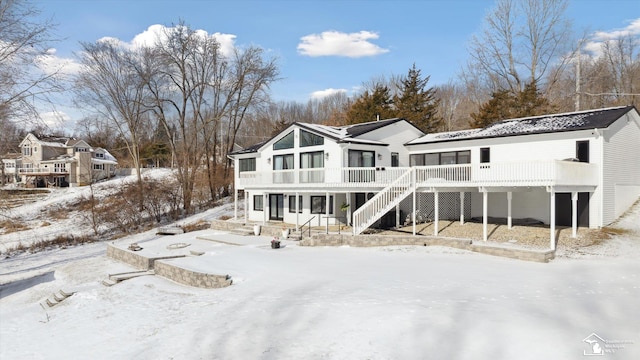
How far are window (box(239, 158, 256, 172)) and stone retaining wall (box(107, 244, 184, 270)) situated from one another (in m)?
10.5

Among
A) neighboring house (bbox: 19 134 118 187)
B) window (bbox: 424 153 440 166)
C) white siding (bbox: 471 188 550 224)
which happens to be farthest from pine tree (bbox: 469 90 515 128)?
neighboring house (bbox: 19 134 118 187)

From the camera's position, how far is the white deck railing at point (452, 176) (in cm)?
1533

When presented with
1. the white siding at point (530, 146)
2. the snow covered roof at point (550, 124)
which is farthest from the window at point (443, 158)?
the snow covered roof at point (550, 124)

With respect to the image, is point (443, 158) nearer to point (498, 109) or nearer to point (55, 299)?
point (498, 109)

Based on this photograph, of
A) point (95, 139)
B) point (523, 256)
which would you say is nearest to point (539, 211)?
point (523, 256)

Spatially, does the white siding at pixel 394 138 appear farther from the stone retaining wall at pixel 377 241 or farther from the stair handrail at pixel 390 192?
the stone retaining wall at pixel 377 241

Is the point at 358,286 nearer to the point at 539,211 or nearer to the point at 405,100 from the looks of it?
the point at 539,211

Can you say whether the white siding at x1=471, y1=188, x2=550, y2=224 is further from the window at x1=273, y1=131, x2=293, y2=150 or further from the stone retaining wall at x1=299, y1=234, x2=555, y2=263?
the window at x1=273, y1=131, x2=293, y2=150

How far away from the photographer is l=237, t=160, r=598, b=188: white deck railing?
15.3 meters

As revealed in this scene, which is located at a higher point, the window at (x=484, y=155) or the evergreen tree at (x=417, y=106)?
the evergreen tree at (x=417, y=106)

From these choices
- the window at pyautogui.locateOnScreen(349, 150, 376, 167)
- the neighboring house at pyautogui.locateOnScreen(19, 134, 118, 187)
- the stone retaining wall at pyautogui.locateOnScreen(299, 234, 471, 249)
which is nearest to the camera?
the stone retaining wall at pyautogui.locateOnScreen(299, 234, 471, 249)

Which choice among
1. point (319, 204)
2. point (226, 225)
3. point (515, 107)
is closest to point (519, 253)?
point (319, 204)

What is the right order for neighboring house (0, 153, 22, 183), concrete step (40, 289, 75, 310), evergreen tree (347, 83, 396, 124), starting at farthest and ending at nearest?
neighboring house (0, 153, 22, 183)
evergreen tree (347, 83, 396, 124)
concrete step (40, 289, 75, 310)

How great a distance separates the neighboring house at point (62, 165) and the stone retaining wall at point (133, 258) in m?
37.2
